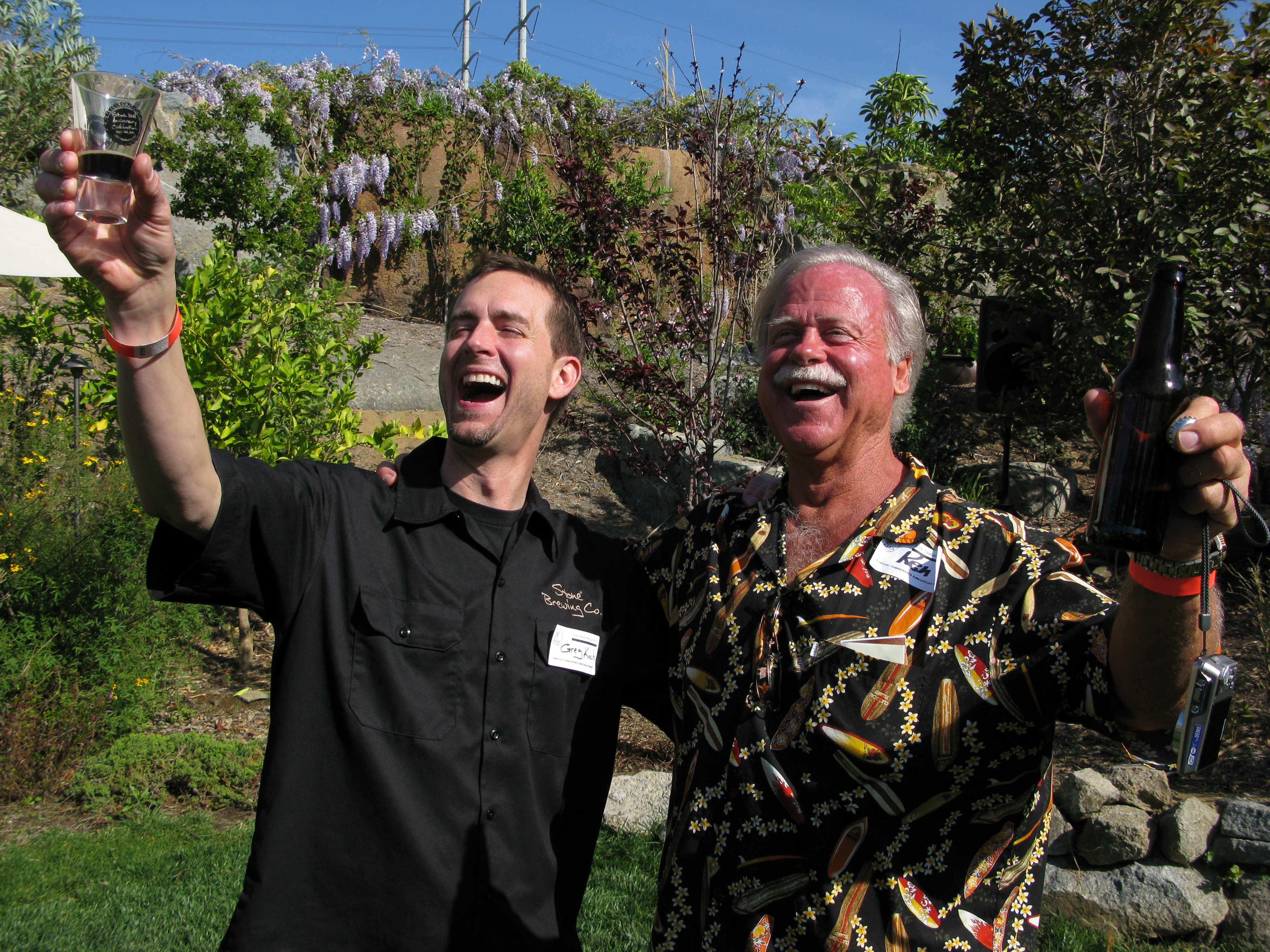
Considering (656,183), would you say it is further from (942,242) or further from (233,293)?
(233,293)

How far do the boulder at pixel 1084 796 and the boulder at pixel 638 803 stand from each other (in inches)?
82.3

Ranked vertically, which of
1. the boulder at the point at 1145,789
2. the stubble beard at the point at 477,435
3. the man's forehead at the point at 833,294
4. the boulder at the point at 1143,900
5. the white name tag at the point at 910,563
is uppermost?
the man's forehead at the point at 833,294

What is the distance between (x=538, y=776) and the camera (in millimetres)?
2064

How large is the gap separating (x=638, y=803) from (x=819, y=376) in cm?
357

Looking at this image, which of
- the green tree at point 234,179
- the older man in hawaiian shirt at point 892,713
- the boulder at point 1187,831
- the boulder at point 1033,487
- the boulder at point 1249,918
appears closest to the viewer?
the older man in hawaiian shirt at point 892,713

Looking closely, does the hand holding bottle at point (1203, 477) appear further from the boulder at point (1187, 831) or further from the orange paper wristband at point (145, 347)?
the boulder at point (1187, 831)

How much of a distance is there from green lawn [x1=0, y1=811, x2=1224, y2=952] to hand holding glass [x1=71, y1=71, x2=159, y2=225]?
11.4ft

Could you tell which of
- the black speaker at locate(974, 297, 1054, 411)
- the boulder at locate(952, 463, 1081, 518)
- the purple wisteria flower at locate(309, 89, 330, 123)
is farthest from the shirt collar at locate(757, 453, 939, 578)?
the purple wisteria flower at locate(309, 89, 330, 123)

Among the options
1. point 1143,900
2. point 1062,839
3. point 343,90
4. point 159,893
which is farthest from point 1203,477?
point 343,90

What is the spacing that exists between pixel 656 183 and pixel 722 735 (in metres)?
12.1

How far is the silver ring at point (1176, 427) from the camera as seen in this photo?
130 cm

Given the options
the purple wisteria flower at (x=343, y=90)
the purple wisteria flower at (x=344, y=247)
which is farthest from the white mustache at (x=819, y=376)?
the purple wisteria flower at (x=343, y=90)

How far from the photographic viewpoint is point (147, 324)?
5.21 ft

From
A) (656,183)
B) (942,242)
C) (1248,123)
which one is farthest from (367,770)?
(656,183)
